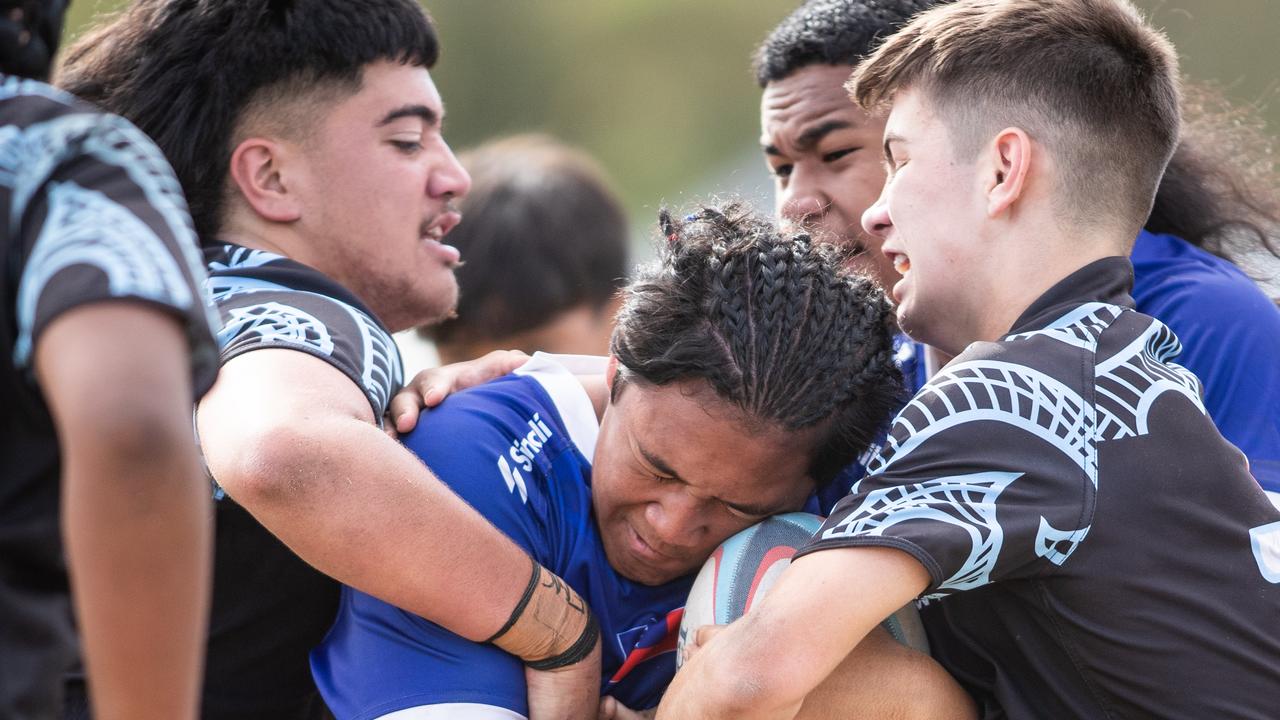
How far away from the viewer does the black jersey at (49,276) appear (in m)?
1.46

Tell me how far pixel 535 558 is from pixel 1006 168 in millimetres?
1250

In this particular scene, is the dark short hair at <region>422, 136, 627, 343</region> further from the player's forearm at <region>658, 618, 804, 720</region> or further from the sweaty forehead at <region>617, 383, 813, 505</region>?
the player's forearm at <region>658, 618, 804, 720</region>

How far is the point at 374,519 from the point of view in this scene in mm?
2334

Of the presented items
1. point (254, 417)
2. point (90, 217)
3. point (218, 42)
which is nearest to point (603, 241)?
point (218, 42)

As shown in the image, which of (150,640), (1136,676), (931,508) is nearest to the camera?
(150,640)

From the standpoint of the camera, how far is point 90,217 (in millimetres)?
1491

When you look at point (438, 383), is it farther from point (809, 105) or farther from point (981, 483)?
point (809, 105)

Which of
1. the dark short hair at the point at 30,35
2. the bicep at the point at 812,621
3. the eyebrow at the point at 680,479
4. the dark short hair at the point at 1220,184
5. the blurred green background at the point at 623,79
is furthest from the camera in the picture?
the blurred green background at the point at 623,79

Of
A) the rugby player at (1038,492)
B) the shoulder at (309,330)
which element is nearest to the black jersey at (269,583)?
the shoulder at (309,330)

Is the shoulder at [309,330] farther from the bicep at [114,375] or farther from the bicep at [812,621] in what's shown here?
the bicep at [114,375]

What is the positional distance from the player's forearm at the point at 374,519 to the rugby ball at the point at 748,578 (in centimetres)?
35

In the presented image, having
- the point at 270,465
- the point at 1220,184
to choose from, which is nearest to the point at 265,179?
the point at 270,465

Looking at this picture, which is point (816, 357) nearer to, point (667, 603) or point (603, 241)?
point (667, 603)

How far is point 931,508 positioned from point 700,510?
0.55 meters
